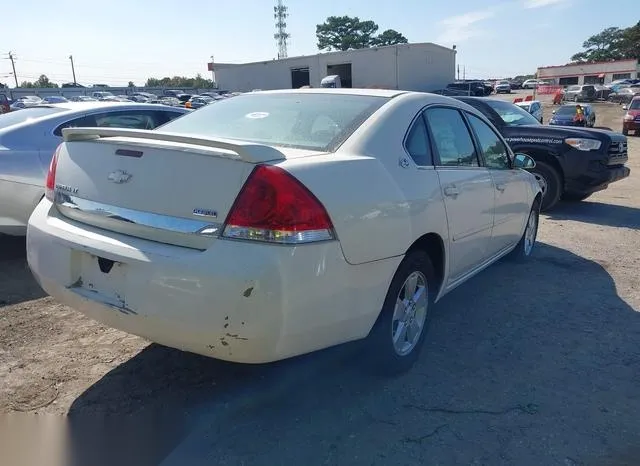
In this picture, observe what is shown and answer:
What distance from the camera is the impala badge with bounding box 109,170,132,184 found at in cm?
274

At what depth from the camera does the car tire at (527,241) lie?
18.4 ft

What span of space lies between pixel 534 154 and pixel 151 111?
5.86 meters

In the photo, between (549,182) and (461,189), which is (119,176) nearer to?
(461,189)

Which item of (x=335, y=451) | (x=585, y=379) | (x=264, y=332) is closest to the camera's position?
(x=264, y=332)

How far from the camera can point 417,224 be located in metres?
3.16

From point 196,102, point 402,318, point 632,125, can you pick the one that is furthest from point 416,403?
point 196,102

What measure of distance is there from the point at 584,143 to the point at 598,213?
111 cm

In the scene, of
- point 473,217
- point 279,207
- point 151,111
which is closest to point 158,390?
point 279,207

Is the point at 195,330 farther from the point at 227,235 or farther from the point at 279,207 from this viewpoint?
the point at 279,207

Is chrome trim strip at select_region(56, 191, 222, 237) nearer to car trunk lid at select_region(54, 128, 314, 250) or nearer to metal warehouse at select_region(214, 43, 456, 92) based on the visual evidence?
car trunk lid at select_region(54, 128, 314, 250)

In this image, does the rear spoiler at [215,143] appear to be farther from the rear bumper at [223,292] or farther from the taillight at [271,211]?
the rear bumper at [223,292]

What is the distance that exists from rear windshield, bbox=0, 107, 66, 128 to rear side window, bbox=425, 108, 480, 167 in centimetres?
405

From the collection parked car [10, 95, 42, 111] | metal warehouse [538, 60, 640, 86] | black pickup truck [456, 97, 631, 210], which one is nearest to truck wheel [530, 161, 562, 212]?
black pickup truck [456, 97, 631, 210]

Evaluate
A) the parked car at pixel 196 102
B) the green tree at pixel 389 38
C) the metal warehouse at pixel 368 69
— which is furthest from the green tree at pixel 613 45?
the parked car at pixel 196 102
